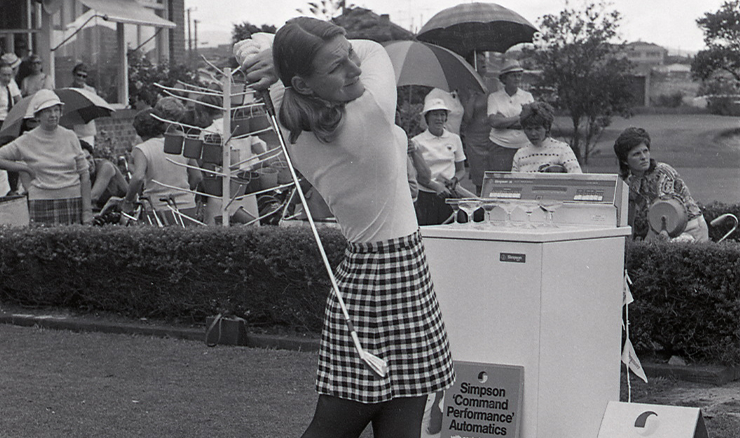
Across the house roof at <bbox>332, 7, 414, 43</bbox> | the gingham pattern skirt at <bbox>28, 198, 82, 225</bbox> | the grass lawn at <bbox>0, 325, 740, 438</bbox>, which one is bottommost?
the grass lawn at <bbox>0, 325, 740, 438</bbox>

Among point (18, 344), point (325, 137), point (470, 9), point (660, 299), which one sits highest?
point (470, 9)

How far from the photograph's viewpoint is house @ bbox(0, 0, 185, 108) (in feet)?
57.4

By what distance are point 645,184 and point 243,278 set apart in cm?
273

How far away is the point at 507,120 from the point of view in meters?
9.88

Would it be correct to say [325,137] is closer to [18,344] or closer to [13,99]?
[18,344]

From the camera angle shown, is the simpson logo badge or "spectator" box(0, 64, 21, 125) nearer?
the simpson logo badge

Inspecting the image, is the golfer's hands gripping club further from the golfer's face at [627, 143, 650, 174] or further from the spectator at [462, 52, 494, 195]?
the spectator at [462, 52, 494, 195]

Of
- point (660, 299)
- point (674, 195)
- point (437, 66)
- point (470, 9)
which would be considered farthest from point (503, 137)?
point (660, 299)

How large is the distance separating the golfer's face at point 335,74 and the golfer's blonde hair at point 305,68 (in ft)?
0.05

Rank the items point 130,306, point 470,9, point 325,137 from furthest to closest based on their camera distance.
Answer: point 470,9 < point 130,306 < point 325,137

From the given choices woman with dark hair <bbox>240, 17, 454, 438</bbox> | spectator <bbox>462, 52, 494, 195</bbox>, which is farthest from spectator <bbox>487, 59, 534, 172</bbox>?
woman with dark hair <bbox>240, 17, 454, 438</bbox>

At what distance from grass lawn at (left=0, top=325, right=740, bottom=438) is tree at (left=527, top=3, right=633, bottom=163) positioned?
36.7ft

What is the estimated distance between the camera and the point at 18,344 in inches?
281

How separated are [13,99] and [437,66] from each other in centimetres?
621
